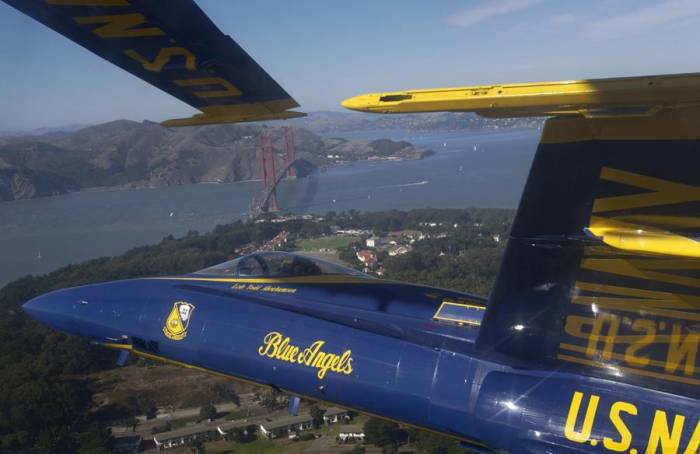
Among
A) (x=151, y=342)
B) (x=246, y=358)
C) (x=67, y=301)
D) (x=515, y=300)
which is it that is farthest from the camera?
(x=67, y=301)

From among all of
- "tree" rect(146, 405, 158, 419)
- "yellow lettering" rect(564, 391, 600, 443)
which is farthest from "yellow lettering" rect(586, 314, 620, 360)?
"tree" rect(146, 405, 158, 419)

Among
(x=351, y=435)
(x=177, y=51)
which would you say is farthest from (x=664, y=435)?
(x=351, y=435)

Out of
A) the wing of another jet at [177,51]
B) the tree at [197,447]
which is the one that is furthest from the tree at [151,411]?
the wing of another jet at [177,51]

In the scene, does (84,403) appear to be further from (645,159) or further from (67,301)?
(645,159)

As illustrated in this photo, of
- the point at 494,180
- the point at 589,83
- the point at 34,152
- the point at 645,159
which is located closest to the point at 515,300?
the point at 645,159

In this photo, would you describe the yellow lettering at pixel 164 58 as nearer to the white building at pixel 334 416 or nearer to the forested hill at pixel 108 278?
the forested hill at pixel 108 278

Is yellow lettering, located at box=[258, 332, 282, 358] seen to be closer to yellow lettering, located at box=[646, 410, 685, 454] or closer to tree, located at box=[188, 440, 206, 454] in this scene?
yellow lettering, located at box=[646, 410, 685, 454]

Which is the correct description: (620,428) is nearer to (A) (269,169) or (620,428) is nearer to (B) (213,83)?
(B) (213,83)

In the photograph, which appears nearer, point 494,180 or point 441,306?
point 441,306
